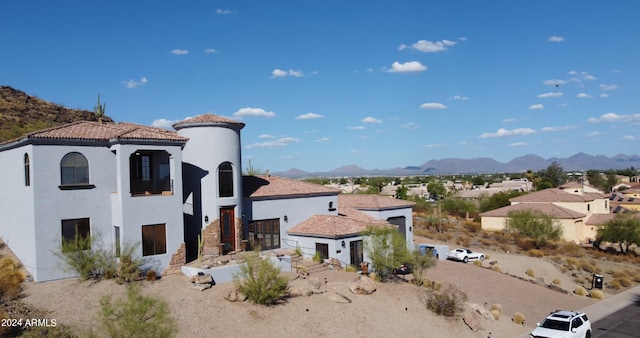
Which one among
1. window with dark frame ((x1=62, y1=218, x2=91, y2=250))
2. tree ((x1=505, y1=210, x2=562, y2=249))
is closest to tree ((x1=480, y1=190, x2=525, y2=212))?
tree ((x1=505, y1=210, x2=562, y2=249))

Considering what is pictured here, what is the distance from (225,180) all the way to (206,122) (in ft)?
11.2

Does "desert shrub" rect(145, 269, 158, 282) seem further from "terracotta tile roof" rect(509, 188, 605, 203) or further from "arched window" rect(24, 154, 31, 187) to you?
"terracotta tile roof" rect(509, 188, 605, 203)

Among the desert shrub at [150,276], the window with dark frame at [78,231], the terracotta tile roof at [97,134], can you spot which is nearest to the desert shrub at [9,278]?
the window with dark frame at [78,231]

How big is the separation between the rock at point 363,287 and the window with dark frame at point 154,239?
9.49 metres

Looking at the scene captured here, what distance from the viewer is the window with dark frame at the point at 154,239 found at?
80.4 feet

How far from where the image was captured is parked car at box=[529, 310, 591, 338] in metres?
21.2

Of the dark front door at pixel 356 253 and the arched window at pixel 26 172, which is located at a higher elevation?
the arched window at pixel 26 172

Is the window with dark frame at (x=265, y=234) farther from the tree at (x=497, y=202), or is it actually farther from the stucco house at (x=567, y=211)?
the tree at (x=497, y=202)

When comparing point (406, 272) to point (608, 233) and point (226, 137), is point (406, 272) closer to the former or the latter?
point (226, 137)

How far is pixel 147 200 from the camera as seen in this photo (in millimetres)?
24656

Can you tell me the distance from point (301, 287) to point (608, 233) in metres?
40.6

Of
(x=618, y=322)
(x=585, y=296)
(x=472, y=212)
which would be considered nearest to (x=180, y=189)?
(x=618, y=322)

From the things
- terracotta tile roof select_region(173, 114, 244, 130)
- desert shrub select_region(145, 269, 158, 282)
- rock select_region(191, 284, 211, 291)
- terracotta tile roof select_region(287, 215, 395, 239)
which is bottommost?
rock select_region(191, 284, 211, 291)

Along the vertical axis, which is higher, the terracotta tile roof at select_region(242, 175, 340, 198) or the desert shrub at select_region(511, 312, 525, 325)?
the terracotta tile roof at select_region(242, 175, 340, 198)
